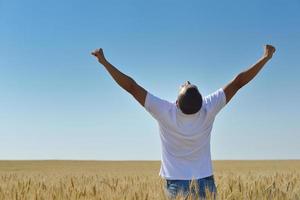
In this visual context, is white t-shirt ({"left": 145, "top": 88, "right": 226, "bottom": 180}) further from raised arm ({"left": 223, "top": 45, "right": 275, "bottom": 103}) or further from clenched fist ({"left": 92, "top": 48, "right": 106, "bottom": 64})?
clenched fist ({"left": 92, "top": 48, "right": 106, "bottom": 64})

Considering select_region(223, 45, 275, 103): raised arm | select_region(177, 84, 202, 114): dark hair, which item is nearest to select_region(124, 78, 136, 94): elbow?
select_region(177, 84, 202, 114): dark hair

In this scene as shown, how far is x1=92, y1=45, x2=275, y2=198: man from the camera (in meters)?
4.17

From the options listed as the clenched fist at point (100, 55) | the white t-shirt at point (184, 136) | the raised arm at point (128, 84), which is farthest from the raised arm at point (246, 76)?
the clenched fist at point (100, 55)

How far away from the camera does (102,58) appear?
4379mm

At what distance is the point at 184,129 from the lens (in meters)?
4.18

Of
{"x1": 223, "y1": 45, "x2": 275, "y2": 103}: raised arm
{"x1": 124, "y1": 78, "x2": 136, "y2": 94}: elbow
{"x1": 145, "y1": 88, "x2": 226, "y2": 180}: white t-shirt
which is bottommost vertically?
{"x1": 145, "y1": 88, "x2": 226, "y2": 180}: white t-shirt

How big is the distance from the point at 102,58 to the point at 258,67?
4.25ft

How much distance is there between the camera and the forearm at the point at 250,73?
14.8 feet

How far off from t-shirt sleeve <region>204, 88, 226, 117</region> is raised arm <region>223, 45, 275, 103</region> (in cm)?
6

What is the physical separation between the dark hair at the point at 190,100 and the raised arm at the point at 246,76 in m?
0.36

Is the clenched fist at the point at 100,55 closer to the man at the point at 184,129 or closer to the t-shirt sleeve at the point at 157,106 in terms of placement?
the man at the point at 184,129

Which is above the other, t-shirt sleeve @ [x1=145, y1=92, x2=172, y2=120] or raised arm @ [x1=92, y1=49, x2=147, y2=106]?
raised arm @ [x1=92, y1=49, x2=147, y2=106]

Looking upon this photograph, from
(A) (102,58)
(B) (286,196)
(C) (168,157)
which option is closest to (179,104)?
(C) (168,157)

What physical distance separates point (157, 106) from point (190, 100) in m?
0.27
